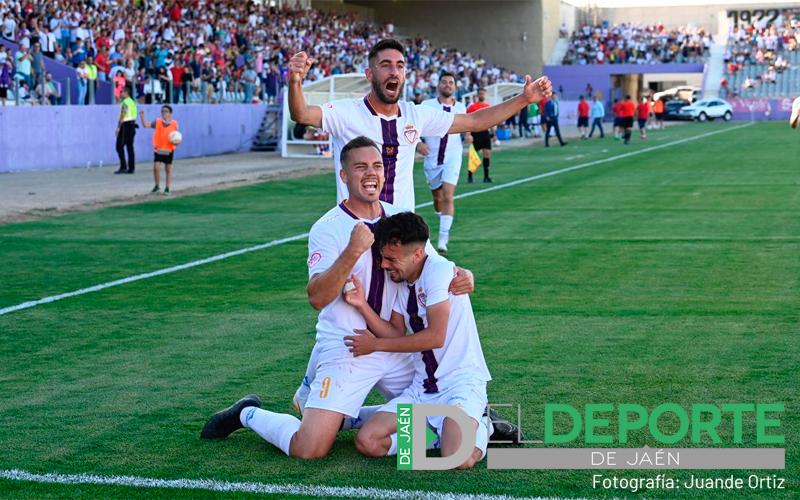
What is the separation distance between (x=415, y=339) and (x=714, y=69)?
80.2m

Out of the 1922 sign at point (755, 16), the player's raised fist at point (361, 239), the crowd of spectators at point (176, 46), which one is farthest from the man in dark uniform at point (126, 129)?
the 1922 sign at point (755, 16)

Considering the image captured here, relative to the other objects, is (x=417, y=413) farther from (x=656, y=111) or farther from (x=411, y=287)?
(x=656, y=111)

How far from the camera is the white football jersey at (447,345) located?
6445 mm

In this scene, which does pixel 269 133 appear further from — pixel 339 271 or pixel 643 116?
pixel 339 271

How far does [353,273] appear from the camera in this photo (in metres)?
6.47

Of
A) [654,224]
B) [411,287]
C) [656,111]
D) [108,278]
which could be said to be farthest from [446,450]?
[656,111]

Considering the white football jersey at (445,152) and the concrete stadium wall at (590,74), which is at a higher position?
the concrete stadium wall at (590,74)

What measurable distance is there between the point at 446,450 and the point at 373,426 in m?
0.40

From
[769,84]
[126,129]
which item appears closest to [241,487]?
[126,129]

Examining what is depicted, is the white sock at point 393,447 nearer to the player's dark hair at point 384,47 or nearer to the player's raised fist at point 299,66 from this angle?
the player's raised fist at point 299,66

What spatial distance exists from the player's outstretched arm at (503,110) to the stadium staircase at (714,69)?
74674 millimetres

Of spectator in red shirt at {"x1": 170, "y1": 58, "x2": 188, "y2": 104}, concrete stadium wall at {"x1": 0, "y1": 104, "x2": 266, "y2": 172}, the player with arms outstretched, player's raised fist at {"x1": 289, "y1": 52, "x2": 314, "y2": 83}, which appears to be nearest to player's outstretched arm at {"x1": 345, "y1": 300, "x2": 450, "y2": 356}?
the player with arms outstretched

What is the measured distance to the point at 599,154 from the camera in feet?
127

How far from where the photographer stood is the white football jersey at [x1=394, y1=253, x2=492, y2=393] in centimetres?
645
